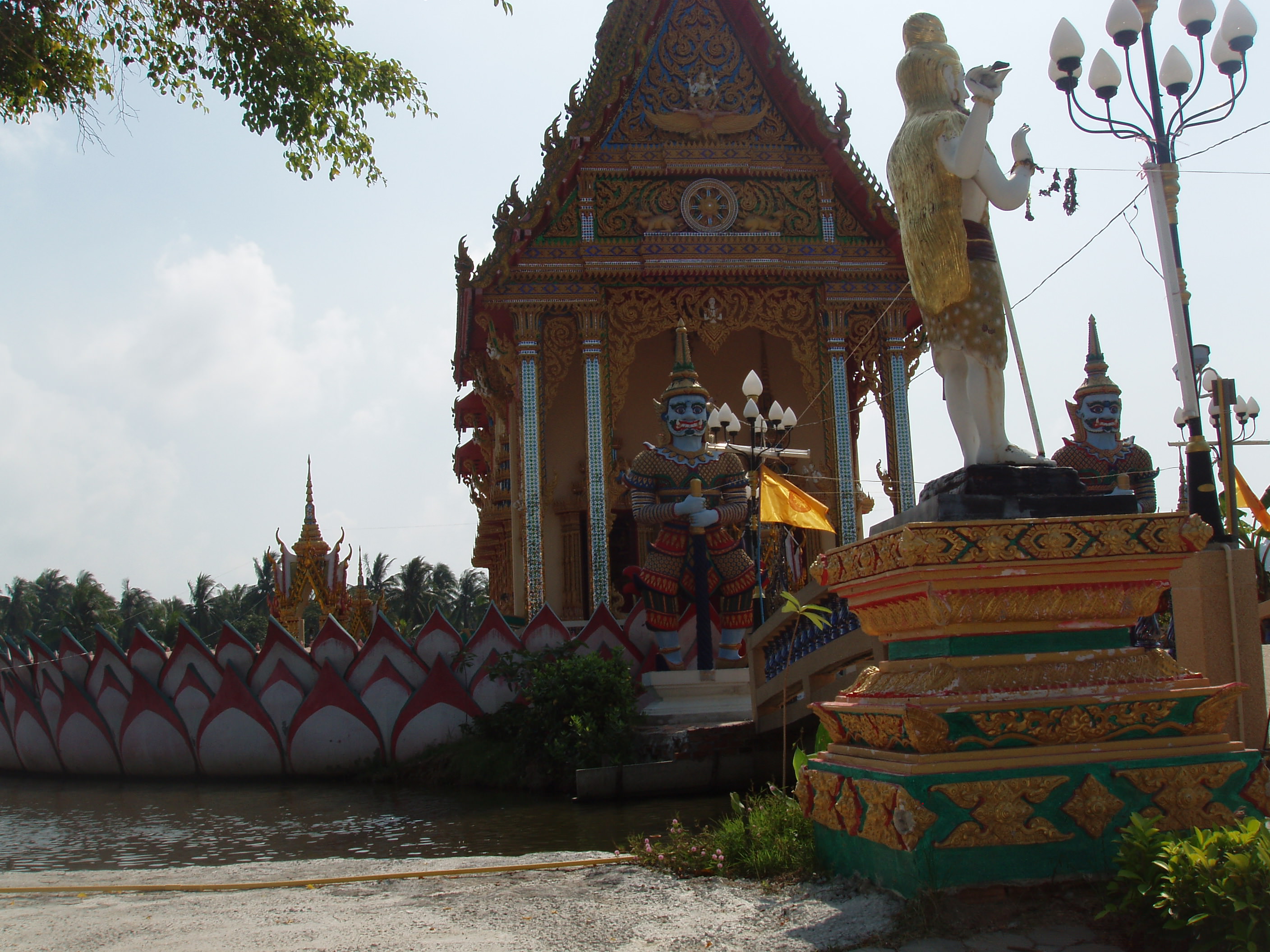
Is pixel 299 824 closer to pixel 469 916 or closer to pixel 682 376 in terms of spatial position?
pixel 469 916

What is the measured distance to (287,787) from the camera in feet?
34.6

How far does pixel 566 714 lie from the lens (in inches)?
386

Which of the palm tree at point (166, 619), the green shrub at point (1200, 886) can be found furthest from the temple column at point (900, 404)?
the palm tree at point (166, 619)

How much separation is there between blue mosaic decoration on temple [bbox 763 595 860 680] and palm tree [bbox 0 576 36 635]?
153 feet

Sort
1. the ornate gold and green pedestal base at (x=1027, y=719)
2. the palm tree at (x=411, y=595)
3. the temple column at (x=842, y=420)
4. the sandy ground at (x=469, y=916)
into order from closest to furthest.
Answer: the sandy ground at (x=469, y=916)
the ornate gold and green pedestal base at (x=1027, y=719)
the temple column at (x=842, y=420)
the palm tree at (x=411, y=595)

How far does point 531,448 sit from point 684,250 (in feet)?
10.8

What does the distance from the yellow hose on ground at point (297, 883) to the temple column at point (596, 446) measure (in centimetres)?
977

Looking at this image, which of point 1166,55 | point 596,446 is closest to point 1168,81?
point 1166,55

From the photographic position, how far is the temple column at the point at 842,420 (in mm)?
15062

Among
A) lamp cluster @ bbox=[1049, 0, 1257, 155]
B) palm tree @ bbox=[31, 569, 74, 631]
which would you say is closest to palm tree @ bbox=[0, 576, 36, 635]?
palm tree @ bbox=[31, 569, 74, 631]

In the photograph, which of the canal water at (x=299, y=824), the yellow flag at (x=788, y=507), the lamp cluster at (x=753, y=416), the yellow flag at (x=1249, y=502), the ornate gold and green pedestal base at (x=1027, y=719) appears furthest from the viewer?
the lamp cluster at (x=753, y=416)

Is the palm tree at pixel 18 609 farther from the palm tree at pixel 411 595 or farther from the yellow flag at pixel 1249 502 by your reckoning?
the yellow flag at pixel 1249 502

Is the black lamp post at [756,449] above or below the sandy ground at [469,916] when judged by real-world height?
above

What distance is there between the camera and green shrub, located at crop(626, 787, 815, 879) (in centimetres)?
393
